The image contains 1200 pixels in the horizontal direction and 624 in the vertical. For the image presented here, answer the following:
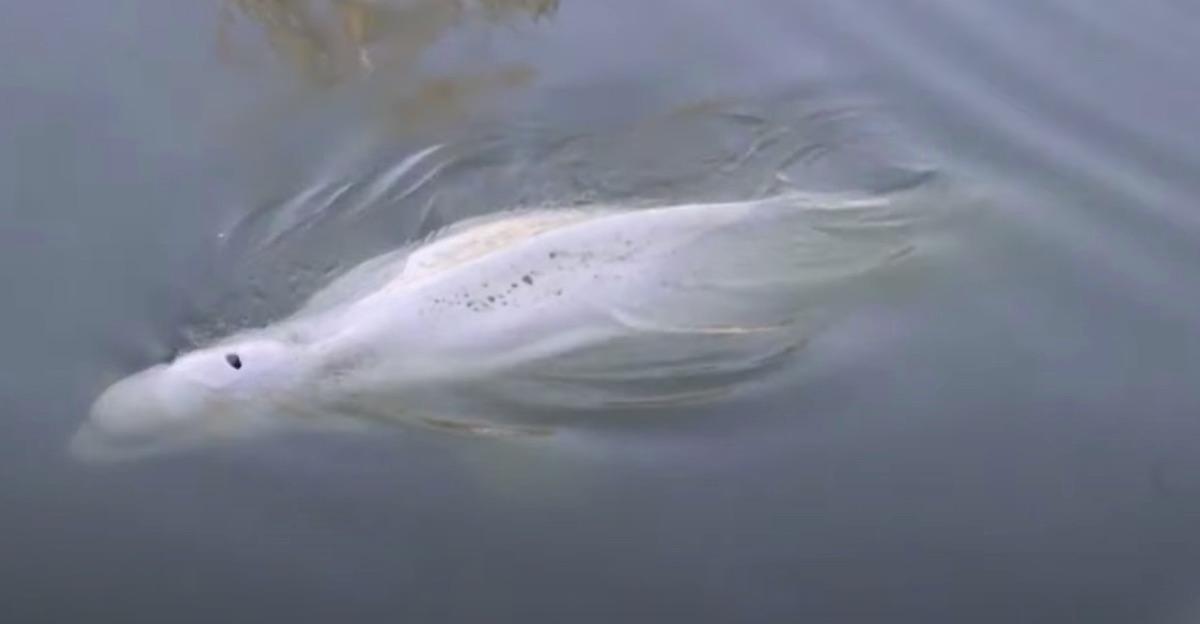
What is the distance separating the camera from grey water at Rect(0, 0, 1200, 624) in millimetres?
3371

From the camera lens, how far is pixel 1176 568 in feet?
11.3

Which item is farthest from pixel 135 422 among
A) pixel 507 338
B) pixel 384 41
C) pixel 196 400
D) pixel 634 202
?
pixel 384 41

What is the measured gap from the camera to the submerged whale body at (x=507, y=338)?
11.8ft

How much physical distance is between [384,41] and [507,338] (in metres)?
1.27

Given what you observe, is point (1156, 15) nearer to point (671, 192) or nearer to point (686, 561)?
point (671, 192)

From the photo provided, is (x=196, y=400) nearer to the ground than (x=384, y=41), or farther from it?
nearer to the ground

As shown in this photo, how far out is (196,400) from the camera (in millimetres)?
3564

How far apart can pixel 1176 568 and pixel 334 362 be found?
1832 millimetres

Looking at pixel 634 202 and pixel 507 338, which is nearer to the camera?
pixel 507 338

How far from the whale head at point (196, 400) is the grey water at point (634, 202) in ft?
0.16

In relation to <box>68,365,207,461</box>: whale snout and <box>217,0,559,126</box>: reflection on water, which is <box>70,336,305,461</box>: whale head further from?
<box>217,0,559,126</box>: reflection on water

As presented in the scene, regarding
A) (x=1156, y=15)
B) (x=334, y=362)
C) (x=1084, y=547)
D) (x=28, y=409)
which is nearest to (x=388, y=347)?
(x=334, y=362)

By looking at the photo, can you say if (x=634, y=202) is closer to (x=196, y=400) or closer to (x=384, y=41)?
(x=384, y=41)

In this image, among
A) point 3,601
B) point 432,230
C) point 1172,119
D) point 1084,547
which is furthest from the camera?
point 1172,119
